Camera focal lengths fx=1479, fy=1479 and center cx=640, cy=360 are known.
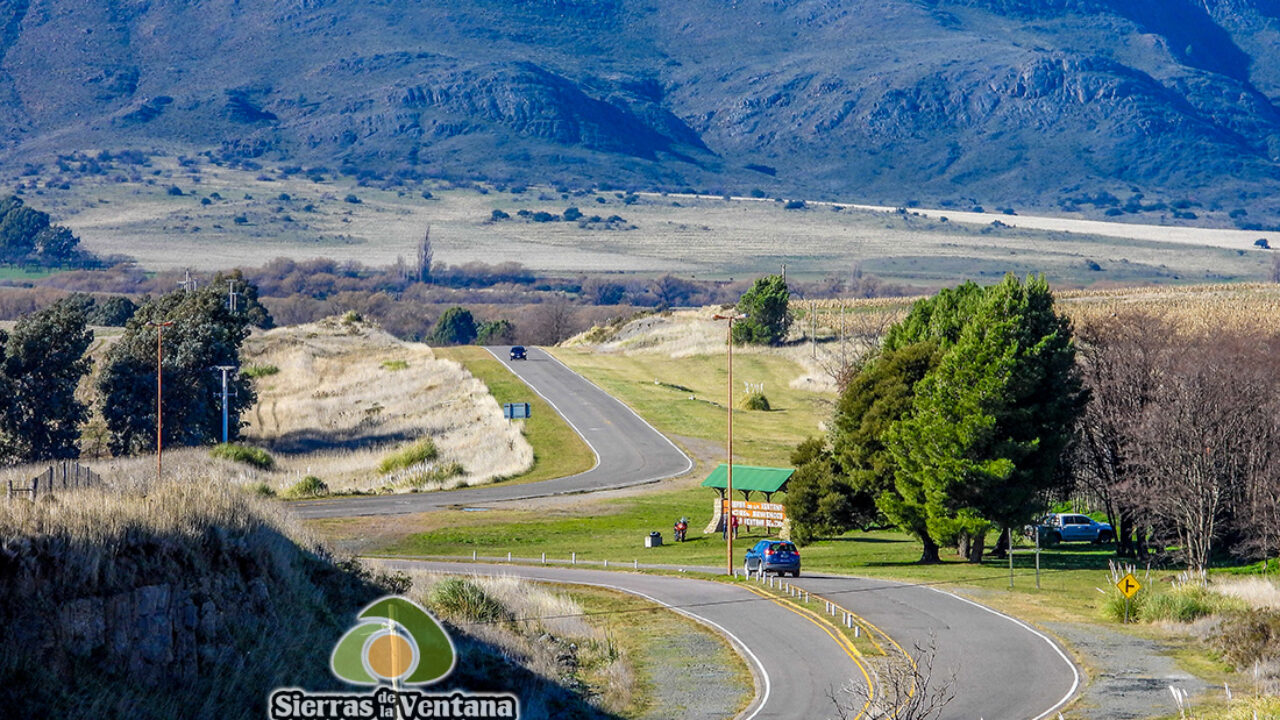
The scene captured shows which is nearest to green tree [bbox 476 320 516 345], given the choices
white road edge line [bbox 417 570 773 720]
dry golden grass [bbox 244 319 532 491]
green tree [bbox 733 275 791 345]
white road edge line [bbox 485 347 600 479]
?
dry golden grass [bbox 244 319 532 491]

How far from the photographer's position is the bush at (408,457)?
8869 centimetres

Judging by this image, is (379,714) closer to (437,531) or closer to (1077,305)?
(437,531)

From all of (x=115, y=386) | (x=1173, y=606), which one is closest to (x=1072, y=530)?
(x=1173, y=606)

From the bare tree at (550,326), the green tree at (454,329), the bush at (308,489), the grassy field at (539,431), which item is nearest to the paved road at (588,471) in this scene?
the grassy field at (539,431)

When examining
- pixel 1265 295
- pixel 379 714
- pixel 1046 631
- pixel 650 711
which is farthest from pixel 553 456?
pixel 1265 295

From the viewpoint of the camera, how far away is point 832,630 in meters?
41.9

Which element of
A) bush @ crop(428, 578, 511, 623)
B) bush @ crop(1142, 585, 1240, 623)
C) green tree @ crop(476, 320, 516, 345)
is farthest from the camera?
green tree @ crop(476, 320, 516, 345)

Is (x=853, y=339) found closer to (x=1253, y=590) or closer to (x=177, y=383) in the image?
(x=177, y=383)

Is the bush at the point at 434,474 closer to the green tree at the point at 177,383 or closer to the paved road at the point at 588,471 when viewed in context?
the paved road at the point at 588,471

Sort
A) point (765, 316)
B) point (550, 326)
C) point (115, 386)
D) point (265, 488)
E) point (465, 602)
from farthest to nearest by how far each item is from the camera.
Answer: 1. point (550, 326)
2. point (765, 316)
3. point (115, 386)
4. point (265, 488)
5. point (465, 602)

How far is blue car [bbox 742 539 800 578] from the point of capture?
5275 centimetres

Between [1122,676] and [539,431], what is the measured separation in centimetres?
6550

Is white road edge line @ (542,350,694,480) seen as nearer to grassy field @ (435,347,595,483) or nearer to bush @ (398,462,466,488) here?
grassy field @ (435,347,595,483)

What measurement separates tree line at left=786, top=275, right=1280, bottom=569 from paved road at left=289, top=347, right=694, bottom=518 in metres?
21.9
